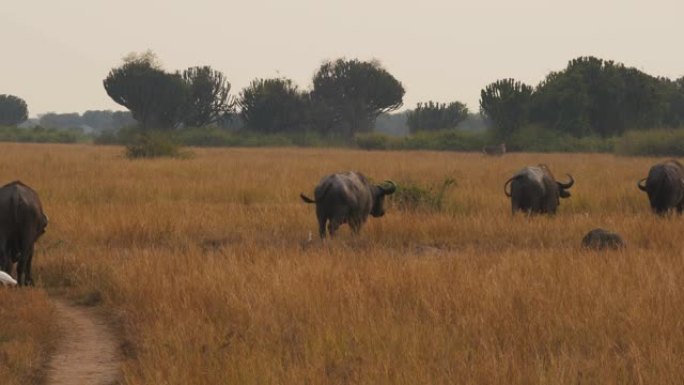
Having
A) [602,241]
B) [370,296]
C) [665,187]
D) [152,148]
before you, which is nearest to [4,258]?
[370,296]

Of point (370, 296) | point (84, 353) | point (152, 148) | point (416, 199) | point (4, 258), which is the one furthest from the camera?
point (152, 148)

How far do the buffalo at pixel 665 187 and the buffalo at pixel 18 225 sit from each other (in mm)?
10535

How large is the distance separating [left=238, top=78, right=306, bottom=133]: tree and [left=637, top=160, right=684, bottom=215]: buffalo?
61.6 m

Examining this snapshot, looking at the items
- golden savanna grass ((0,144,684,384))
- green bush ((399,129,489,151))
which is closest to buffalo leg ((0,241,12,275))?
golden savanna grass ((0,144,684,384))

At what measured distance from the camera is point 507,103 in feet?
197

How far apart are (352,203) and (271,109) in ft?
209

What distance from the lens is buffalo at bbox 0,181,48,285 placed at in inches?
374

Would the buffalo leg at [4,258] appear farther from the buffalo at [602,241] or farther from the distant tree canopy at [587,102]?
the distant tree canopy at [587,102]

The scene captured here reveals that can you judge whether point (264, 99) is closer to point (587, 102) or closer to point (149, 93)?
point (149, 93)

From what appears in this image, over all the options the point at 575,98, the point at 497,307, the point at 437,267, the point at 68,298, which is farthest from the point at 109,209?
the point at 575,98

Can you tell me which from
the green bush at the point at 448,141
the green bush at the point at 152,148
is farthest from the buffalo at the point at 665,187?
the green bush at the point at 448,141

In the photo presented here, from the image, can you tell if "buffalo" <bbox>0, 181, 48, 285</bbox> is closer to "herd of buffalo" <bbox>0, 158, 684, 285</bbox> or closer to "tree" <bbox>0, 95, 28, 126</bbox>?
"herd of buffalo" <bbox>0, 158, 684, 285</bbox>

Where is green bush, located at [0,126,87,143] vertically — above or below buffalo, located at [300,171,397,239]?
below

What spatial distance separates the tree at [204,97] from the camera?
76562mm
